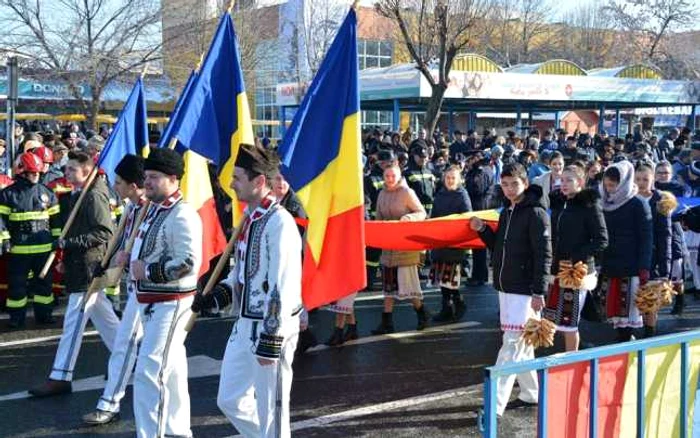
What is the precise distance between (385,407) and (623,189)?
3151 millimetres

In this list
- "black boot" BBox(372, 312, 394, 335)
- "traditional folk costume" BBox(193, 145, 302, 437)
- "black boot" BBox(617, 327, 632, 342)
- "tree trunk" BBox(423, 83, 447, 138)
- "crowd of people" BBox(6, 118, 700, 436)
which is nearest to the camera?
"traditional folk costume" BBox(193, 145, 302, 437)

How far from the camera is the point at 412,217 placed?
348 inches

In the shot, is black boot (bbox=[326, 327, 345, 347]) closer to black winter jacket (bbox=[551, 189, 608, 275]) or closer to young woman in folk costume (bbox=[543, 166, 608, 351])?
young woman in folk costume (bbox=[543, 166, 608, 351])

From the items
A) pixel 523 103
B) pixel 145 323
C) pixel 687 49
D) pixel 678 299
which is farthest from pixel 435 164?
pixel 687 49

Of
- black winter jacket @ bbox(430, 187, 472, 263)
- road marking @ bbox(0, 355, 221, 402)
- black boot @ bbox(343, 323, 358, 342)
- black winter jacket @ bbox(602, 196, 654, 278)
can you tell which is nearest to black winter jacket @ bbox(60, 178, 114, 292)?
road marking @ bbox(0, 355, 221, 402)

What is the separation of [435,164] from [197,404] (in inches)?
355

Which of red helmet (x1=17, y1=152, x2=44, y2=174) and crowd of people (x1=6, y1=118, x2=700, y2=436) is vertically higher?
red helmet (x1=17, y1=152, x2=44, y2=174)

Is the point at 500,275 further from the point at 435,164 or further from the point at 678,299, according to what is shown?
the point at 435,164

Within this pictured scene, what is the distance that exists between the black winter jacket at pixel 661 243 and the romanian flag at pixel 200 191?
4334mm

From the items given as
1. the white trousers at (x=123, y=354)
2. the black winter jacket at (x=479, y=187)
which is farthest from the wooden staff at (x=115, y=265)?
the black winter jacket at (x=479, y=187)

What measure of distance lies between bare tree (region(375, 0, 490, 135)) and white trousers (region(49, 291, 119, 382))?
700 inches

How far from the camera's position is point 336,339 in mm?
8609

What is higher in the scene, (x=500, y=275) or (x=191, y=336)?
(x=500, y=275)

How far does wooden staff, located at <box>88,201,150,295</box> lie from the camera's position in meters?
6.14
